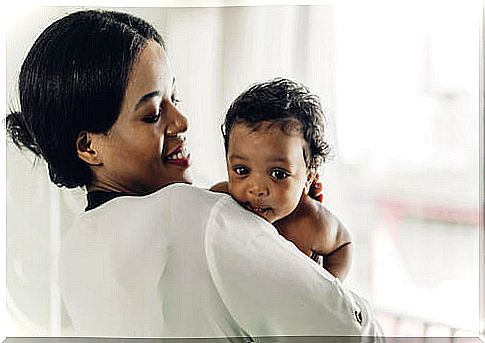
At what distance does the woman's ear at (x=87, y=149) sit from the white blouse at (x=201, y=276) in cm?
8

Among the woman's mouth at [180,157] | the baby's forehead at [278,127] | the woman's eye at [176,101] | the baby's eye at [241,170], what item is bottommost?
the baby's eye at [241,170]

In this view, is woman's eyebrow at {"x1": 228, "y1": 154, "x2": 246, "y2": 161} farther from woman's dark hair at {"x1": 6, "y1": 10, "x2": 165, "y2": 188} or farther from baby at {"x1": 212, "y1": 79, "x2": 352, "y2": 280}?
woman's dark hair at {"x1": 6, "y1": 10, "x2": 165, "y2": 188}

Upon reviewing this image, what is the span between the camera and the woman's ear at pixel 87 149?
1.44 metres

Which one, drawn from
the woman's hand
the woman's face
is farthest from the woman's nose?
the woman's hand

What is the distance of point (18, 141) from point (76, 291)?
0.93 ft

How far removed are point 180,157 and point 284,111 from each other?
0.66 ft

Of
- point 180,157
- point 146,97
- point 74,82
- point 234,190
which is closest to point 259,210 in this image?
point 234,190

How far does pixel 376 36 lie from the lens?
1.47m

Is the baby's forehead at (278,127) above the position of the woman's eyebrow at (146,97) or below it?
below

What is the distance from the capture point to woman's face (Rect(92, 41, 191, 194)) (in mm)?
1434

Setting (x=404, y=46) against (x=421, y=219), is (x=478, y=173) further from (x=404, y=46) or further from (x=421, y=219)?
(x=404, y=46)

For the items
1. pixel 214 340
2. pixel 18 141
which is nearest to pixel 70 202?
pixel 18 141

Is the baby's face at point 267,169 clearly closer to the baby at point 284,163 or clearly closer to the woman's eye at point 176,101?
the baby at point 284,163

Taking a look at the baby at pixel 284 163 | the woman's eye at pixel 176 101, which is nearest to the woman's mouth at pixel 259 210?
the baby at pixel 284 163
